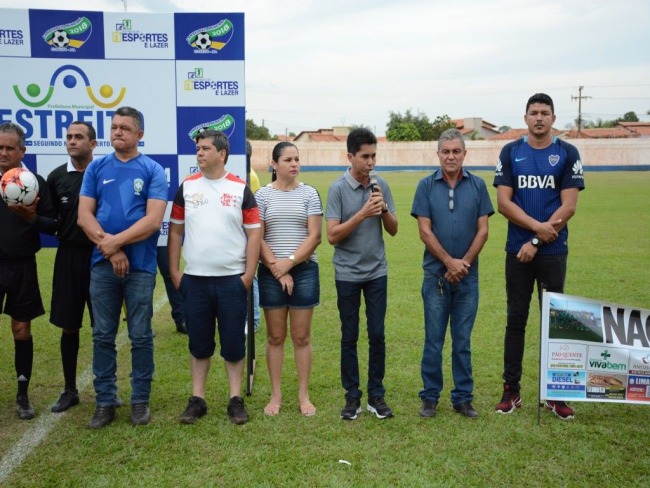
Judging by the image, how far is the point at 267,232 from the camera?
509cm

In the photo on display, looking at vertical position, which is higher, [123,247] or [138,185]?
[138,185]

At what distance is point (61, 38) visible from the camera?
6387mm

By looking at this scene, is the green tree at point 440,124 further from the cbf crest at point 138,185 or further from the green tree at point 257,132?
the cbf crest at point 138,185

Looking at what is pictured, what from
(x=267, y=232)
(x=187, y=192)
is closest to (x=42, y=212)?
(x=187, y=192)

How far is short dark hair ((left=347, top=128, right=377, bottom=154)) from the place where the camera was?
486 cm

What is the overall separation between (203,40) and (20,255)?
266 cm

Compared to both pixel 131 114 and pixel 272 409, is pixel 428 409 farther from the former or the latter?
pixel 131 114

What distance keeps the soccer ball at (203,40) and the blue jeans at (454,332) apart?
10.3ft

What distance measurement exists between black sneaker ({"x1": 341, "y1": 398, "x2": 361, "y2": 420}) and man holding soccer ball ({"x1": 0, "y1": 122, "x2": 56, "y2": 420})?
7.71ft

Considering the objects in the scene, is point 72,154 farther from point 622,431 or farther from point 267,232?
point 622,431

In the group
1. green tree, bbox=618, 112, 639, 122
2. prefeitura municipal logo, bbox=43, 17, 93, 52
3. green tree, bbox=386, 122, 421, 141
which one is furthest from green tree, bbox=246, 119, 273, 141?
prefeitura municipal logo, bbox=43, 17, 93, 52

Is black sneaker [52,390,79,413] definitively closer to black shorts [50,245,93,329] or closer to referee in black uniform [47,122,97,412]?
referee in black uniform [47,122,97,412]

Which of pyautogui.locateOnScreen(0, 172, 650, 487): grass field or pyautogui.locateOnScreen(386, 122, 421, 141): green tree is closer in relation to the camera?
pyautogui.locateOnScreen(0, 172, 650, 487): grass field

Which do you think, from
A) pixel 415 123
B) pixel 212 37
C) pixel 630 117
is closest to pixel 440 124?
pixel 415 123
